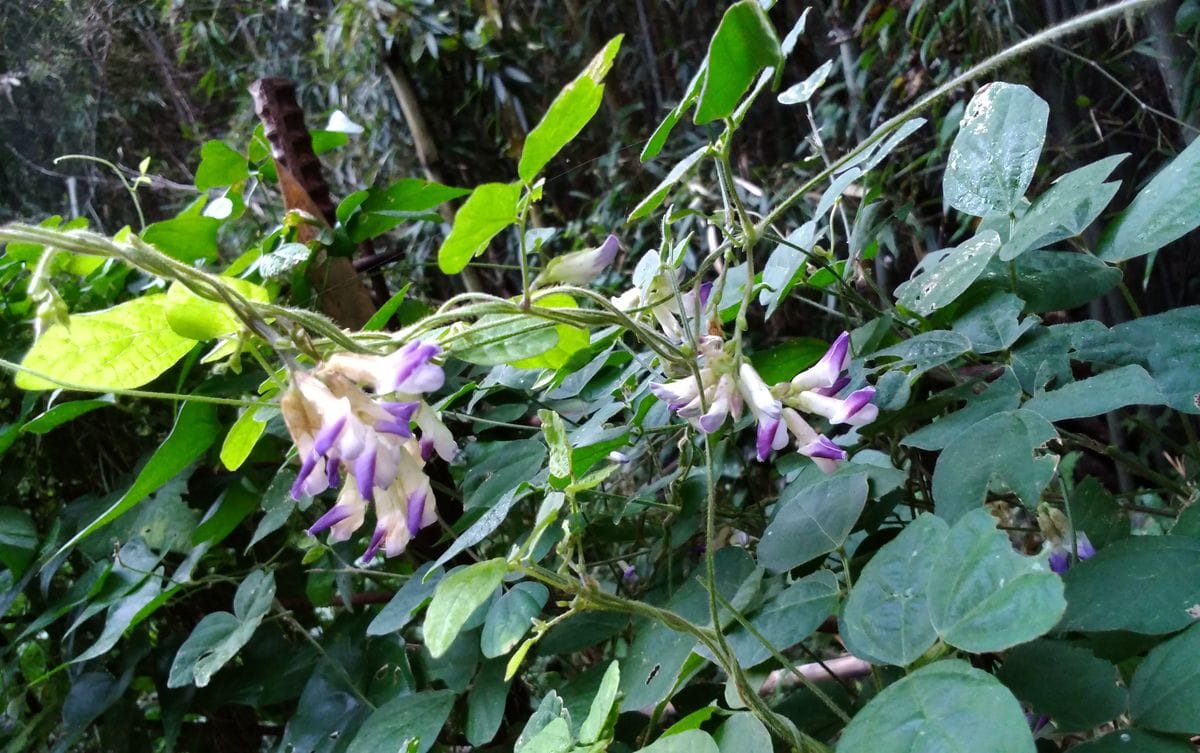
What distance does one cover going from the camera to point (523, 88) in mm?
2076

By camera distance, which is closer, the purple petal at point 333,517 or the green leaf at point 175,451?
the purple petal at point 333,517

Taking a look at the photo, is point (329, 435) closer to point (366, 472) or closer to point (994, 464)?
point (366, 472)

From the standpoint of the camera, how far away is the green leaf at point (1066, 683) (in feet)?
1.13

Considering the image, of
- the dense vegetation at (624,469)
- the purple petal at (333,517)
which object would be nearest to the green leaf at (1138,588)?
the dense vegetation at (624,469)

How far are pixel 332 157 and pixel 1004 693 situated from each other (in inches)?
95.2

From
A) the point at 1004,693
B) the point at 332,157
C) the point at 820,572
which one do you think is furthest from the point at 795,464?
the point at 332,157

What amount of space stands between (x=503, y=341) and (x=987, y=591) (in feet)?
0.78

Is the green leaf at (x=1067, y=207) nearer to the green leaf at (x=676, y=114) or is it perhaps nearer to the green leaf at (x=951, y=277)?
the green leaf at (x=951, y=277)

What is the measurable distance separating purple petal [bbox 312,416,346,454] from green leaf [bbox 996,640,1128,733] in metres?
0.30

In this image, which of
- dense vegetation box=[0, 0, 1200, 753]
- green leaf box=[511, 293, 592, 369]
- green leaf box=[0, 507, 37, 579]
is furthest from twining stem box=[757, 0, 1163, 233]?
green leaf box=[0, 507, 37, 579]

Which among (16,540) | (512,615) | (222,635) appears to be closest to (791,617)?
(512,615)

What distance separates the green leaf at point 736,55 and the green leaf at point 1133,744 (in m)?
0.30

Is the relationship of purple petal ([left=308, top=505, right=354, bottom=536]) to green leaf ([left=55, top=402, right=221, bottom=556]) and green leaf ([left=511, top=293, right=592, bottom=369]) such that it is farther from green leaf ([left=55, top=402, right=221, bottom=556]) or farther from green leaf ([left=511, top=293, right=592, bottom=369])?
green leaf ([left=55, top=402, right=221, bottom=556])

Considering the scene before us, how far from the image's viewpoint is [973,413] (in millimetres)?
434
